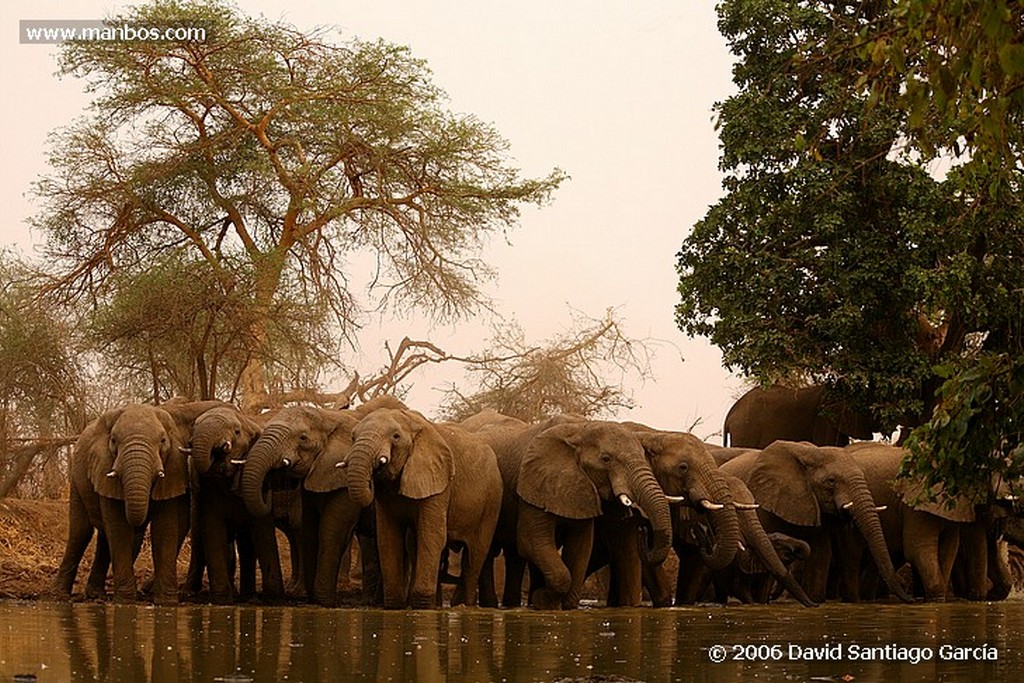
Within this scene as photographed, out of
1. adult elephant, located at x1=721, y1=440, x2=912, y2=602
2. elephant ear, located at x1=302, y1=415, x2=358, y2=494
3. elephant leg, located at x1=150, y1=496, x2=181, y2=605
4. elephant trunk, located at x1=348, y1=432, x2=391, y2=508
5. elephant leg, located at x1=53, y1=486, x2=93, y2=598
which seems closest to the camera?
elephant trunk, located at x1=348, y1=432, x2=391, y2=508

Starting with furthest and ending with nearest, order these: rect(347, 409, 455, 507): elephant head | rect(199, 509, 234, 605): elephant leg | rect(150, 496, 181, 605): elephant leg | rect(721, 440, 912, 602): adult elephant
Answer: rect(721, 440, 912, 602): adult elephant, rect(199, 509, 234, 605): elephant leg, rect(150, 496, 181, 605): elephant leg, rect(347, 409, 455, 507): elephant head

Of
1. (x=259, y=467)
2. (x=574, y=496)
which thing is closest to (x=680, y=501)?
(x=574, y=496)

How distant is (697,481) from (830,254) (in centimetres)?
1093

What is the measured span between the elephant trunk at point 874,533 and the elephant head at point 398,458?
601 cm

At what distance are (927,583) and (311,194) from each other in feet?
55.4

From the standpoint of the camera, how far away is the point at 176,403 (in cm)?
Answer: 2247

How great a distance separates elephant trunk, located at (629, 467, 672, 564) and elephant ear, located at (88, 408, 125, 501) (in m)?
5.59

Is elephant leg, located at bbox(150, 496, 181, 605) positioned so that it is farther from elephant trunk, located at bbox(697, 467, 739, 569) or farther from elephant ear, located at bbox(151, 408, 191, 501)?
elephant trunk, located at bbox(697, 467, 739, 569)

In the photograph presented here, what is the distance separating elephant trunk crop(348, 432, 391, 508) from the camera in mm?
19000

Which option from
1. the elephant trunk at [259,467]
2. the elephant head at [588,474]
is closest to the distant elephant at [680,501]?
the elephant head at [588,474]

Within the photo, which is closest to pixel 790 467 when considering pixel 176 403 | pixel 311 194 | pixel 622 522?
pixel 622 522

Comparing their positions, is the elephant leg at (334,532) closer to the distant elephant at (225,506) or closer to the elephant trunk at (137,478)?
the distant elephant at (225,506)

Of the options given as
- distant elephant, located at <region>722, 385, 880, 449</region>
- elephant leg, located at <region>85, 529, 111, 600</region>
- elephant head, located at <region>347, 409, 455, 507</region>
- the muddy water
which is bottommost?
the muddy water

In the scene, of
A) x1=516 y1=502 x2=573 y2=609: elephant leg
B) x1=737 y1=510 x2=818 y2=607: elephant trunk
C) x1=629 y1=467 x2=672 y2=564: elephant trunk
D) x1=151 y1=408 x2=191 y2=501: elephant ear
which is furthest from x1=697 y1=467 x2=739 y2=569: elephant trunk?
x1=151 y1=408 x2=191 y2=501: elephant ear
